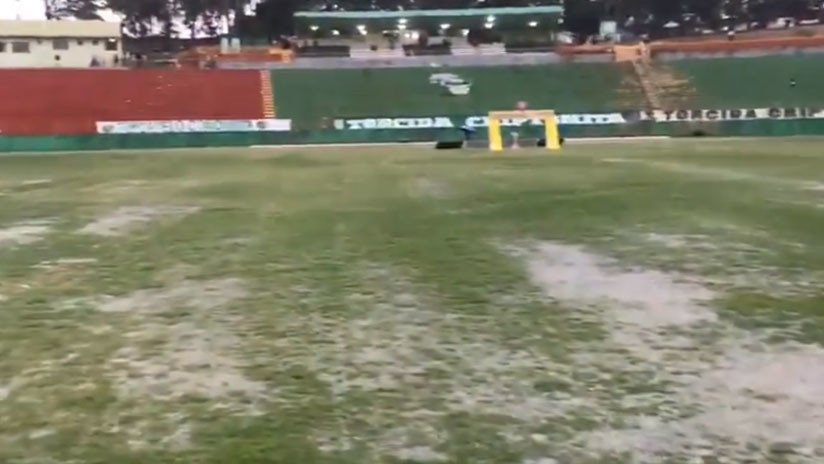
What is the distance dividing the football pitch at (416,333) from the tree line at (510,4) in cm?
6611

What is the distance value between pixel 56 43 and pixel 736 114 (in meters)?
43.9

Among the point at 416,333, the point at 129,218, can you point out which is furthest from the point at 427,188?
the point at 416,333

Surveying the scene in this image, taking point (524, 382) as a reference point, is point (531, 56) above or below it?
above

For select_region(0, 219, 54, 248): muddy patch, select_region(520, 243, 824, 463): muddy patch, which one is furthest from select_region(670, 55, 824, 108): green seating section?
select_region(520, 243, 824, 463): muddy patch

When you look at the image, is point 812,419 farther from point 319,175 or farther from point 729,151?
point 729,151

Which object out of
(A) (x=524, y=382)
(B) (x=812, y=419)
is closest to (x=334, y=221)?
(A) (x=524, y=382)

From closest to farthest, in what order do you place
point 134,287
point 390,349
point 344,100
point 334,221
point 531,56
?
point 390,349, point 134,287, point 334,221, point 344,100, point 531,56

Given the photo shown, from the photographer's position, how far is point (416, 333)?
19.6 feet

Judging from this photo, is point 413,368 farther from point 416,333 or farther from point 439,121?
point 439,121

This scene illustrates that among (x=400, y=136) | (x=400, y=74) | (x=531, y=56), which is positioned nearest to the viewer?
(x=400, y=136)

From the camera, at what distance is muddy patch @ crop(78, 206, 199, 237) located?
11.1 meters

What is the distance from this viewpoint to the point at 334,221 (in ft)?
37.8

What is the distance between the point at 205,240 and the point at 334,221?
1.87 m

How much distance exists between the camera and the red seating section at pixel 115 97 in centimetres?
4125
